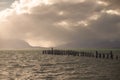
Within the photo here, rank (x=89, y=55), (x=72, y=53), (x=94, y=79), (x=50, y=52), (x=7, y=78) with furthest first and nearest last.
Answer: (x=50, y=52)
(x=72, y=53)
(x=89, y=55)
(x=7, y=78)
(x=94, y=79)

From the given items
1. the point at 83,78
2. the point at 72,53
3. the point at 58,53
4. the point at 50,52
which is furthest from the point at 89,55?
the point at 83,78

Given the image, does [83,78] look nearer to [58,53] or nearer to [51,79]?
[51,79]

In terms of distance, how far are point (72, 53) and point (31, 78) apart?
72247 mm

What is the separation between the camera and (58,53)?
11975 cm

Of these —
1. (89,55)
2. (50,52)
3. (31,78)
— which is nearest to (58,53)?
(50,52)

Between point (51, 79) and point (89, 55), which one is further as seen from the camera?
point (89, 55)

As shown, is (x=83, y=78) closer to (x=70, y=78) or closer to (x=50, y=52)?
(x=70, y=78)

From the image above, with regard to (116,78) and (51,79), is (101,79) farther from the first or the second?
(51,79)

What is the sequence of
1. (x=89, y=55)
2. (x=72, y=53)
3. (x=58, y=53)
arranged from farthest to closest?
(x=58, y=53), (x=72, y=53), (x=89, y=55)

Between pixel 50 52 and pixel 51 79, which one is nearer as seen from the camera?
pixel 51 79

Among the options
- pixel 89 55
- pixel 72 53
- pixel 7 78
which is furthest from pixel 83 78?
pixel 72 53

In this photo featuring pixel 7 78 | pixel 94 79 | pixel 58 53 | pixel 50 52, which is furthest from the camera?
pixel 50 52

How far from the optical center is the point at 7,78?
3791cm

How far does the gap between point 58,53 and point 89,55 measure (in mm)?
27463
